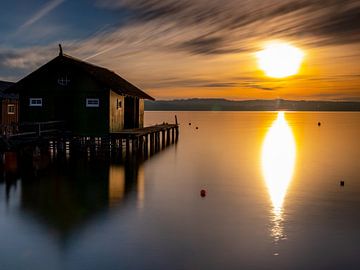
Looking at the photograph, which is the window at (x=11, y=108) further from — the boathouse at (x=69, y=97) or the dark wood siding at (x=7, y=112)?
the boathouse at (x=69, y=97)

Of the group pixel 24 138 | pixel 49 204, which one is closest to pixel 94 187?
pixel 49 204

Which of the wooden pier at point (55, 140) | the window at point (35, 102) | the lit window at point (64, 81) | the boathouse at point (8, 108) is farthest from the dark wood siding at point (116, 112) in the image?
the boathouse at point (8, 108)

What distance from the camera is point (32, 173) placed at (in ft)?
86.8

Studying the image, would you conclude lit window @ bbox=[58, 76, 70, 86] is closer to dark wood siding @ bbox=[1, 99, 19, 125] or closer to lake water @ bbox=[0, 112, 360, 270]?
lake water @ bbox=[0, 112, 360, 270]

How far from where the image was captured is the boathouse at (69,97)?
33.4m

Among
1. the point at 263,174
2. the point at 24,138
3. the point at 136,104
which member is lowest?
the point at 263,174

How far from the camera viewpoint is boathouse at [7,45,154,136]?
33.4 m

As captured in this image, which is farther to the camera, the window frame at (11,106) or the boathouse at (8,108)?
the window frame at (11,106)

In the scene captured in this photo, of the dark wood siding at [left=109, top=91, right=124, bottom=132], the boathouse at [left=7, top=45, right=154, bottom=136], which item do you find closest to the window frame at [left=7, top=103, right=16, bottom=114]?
the boathouse at [left=7, top=45, right=154, bottom=136]

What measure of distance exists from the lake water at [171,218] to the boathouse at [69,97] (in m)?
3.69

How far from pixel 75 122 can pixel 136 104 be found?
10.8 m

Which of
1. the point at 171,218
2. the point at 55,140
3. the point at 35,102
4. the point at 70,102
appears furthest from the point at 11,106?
the point at 171,218

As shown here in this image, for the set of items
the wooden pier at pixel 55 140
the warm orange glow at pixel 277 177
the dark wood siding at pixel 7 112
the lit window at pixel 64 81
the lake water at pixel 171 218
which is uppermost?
the lit window at pixel 64 81

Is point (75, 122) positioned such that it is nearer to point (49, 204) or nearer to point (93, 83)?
point (93, 83)
